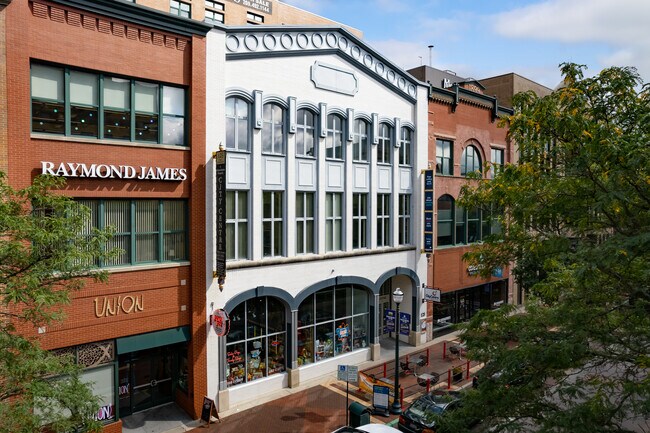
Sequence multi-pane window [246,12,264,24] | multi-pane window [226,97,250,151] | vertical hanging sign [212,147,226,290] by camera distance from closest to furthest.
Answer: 1. vertical hanging sign [212,147,226,290]
2. multi-pane window [226,97,250,151]
3. multi-pane window [246,12,264,24]

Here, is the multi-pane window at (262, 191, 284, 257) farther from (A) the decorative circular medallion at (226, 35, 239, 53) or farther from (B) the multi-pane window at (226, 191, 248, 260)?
(A) the decorative circular medallion at (226, 35, 239, 53)

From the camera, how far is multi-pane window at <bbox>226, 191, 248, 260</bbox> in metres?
18.8

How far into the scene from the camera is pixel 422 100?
86.7 feet

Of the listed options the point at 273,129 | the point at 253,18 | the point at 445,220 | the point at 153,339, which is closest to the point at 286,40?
the point at 273,129

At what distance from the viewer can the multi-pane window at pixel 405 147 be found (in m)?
25.8

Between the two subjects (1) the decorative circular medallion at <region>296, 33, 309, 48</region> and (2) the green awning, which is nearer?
(2) the green awning

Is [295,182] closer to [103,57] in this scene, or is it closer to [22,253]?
[103,57]

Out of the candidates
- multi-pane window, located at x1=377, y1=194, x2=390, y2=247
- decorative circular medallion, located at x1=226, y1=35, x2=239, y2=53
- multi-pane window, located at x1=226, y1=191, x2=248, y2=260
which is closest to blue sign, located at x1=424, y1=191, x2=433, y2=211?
multi-pane window, located at x1=377, y1=194, x2=390, y2=247

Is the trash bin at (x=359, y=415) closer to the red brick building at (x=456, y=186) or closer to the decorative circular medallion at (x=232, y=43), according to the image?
the red brick building at (x=456, y=186)

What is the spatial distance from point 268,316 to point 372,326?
638cm

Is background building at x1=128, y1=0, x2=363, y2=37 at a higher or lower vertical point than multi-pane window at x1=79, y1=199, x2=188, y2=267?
higher

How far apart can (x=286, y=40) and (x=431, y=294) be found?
15183 millimetres

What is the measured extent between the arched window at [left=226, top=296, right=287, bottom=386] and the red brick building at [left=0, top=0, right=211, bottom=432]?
1.78 meters

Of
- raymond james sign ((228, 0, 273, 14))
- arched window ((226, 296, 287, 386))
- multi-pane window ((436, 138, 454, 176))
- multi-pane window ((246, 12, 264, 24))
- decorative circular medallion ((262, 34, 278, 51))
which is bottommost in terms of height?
arched window ((226, 296, 287, 386))
